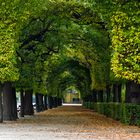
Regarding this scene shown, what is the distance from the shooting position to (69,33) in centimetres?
4062

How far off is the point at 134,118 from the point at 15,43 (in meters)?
8.61

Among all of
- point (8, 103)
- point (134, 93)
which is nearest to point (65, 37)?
point (8, 103)

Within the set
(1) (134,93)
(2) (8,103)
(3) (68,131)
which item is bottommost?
(3) (68,131)

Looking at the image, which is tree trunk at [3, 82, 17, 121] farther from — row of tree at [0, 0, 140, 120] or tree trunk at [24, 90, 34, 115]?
tree trunk at [24, 90, 34, 115]

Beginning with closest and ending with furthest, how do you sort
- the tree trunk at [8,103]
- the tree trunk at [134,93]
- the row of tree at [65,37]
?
the row of tree at [65,37] → the tree trunk at [134,93] → the tree trunk at [8,103]

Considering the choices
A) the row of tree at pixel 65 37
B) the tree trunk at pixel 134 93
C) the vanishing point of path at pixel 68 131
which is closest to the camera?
the row of tree at pixel 65 37

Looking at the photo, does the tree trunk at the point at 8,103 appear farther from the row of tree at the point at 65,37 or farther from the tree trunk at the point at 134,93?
the tree trunk at the point at 134,93

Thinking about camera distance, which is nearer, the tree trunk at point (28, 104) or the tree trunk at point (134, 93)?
the tree trunk at point (134, 93)

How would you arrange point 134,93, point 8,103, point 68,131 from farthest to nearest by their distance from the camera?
point 8,103
point 134,93
point 68,131

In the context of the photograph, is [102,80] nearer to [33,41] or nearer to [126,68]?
[33,41]

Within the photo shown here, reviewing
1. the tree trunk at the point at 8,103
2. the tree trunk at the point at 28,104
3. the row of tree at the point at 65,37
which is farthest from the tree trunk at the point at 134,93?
the tree trunk at the point at 28,104

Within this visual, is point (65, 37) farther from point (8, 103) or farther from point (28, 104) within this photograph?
point (28, 104)

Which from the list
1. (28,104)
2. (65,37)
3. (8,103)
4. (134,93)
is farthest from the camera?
(28,104)

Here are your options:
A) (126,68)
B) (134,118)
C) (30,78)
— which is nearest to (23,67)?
(30,78)
